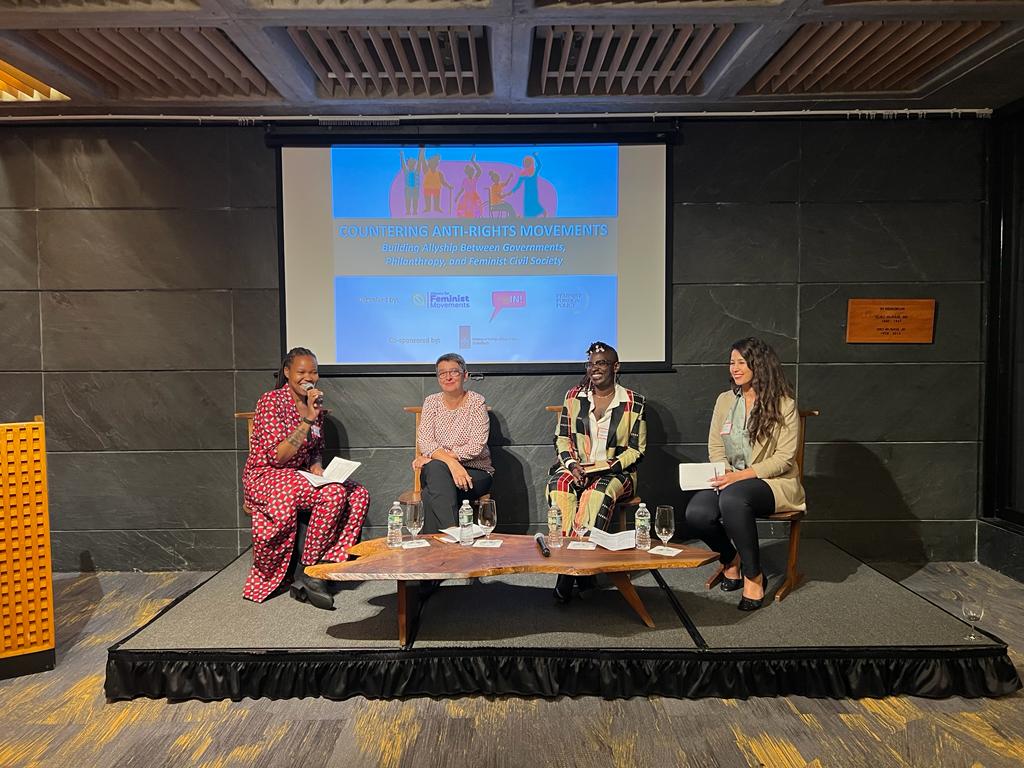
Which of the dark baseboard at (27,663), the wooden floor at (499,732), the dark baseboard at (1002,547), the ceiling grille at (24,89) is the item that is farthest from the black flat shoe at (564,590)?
the ceiling grille at (24,89)

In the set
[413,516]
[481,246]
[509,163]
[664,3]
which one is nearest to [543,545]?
[413,516]

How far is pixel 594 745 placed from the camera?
7.83 ft

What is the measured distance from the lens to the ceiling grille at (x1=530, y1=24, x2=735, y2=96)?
11.0 ft

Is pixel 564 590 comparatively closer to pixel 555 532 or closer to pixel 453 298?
pixel 555 532

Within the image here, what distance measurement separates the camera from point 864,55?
11.8 ft

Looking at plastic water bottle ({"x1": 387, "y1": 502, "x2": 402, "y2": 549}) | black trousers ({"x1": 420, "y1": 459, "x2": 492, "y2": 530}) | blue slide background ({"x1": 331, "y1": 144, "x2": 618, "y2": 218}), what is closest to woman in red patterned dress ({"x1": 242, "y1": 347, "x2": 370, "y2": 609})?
black trousers ({"x1": 420, "y1": 459, "x2": 492, "y2": 530})

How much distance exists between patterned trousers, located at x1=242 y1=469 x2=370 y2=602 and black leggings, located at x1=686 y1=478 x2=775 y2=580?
176 centimetres

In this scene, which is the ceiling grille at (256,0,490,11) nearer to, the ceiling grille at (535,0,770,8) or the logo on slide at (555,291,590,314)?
the ceiling grille at (535,0,770,8)

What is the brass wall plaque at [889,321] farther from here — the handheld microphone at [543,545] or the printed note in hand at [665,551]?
the handheld microphone at [543,545]

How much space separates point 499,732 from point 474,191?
10.6ft

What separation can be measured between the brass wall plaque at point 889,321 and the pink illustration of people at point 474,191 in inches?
83.7

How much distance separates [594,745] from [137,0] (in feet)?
11.9

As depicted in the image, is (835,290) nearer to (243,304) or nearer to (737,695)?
(737,695)

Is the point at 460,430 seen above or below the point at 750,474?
above
